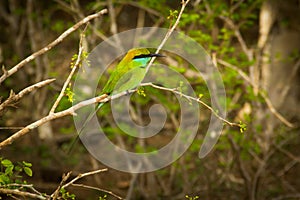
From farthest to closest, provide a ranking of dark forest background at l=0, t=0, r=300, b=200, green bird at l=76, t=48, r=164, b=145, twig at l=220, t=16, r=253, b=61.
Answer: twig at l=220, t=16, r=253, b=61
dark forest background at l=0, t=0, r=300, b=200
green bird at l=76, t=48, r=164, b=145

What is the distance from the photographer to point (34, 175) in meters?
7.02

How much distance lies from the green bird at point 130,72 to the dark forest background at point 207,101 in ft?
4.39

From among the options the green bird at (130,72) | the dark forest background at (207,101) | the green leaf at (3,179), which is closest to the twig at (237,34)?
the dark forest background at (207,101)

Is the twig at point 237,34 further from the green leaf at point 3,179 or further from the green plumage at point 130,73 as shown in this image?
the green leaf at point 3,179

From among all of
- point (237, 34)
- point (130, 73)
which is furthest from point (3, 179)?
point (237, 34)

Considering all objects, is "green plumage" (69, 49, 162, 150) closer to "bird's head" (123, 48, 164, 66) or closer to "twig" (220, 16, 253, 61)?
"bird's head" (123, 48, 164, 66)

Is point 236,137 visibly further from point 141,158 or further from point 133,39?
point 133,39

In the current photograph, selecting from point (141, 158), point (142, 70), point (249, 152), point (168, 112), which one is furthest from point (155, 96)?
point (142, 70)

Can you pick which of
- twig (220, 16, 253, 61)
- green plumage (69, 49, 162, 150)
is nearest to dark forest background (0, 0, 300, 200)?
twig (220, 16, 253, 61)

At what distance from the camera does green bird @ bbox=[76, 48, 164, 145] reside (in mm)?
3334

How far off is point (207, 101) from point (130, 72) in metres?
2.51

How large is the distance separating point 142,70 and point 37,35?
435cm

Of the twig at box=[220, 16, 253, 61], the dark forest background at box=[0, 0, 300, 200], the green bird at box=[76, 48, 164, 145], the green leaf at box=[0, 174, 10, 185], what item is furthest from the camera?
the twig at box=[220, 16, 253, 61]

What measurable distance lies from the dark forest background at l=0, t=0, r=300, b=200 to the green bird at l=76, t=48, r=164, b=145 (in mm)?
1339
